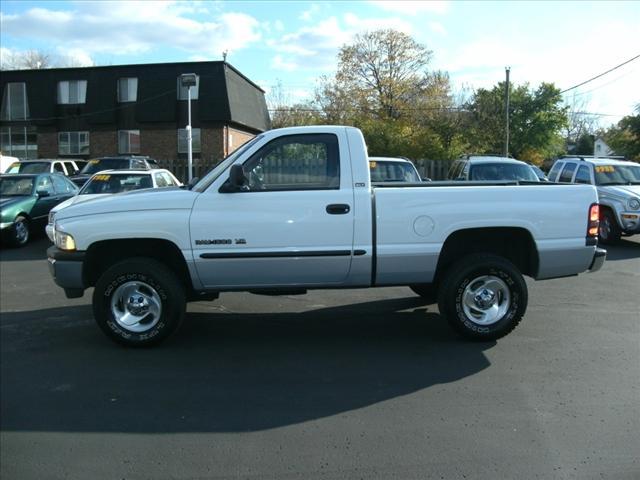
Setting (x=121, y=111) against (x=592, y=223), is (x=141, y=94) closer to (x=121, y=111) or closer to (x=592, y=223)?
(x=121, y=111)

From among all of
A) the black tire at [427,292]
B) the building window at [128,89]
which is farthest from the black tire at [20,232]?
the building window at [128,89]

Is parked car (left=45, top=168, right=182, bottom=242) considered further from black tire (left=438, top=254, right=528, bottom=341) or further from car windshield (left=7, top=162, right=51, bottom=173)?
car windshield (left=7, top=162, right=51, bottom=173)

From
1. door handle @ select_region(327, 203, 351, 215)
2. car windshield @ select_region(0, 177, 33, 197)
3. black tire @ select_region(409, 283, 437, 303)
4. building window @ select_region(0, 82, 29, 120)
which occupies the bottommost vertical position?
black tire @ select_region(409, 283, 437, 303)

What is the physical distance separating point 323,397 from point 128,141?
1377 inches

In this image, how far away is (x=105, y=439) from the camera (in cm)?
362

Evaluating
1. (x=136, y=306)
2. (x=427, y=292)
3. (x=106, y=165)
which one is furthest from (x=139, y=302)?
(x=106, y=165)

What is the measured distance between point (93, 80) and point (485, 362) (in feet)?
119

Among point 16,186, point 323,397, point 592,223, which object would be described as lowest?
point 323,397

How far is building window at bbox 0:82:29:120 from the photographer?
3694cm

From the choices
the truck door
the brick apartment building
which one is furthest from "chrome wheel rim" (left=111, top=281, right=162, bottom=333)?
the brick apartment building

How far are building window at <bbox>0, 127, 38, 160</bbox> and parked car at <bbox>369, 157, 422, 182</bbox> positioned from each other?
32.4 meters

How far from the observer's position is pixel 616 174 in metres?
12.9

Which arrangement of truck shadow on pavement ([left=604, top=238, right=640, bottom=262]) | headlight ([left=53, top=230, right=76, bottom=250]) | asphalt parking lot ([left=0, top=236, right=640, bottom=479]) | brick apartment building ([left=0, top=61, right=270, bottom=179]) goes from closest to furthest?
1. asphalt parking lot ([left=0, top=236, right=640, bottom=479])
2. headlight ([left=53, top=230, right=76, bottom=250])
3. truck shadow on pavement ([left=604, top=238, right=640, bottom=262])
4. brick apartment building ([left=0, top=61, right=270, bottom=179])

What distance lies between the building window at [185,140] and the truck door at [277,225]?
3052 cm
